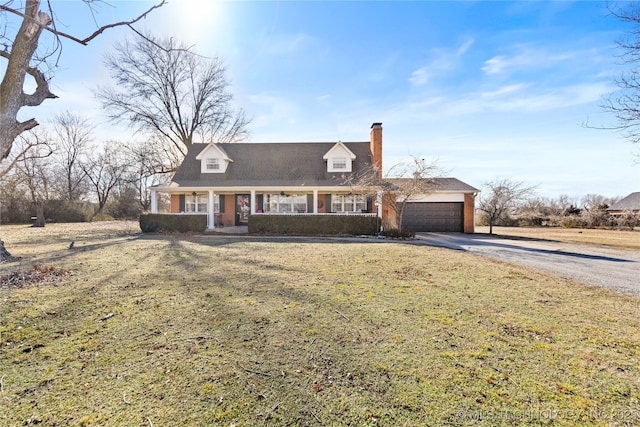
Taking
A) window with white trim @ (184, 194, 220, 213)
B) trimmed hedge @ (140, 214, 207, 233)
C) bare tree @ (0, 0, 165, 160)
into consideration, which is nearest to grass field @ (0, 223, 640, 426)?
bare tree @ (0, 0, 165, 160)

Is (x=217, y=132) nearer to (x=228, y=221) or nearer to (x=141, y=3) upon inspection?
(x=228, y=221)

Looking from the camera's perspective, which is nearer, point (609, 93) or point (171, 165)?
point (609, 93)

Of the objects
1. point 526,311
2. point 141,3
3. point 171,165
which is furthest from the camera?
point 171,165

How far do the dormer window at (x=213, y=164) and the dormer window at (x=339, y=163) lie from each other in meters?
8.50

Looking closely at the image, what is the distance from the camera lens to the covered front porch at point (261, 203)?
60.4 ft

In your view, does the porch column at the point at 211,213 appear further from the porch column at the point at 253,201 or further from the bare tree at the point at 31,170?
the bare tree at the point at 31,170

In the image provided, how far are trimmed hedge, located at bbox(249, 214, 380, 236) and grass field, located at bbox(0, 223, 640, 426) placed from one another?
9.95 metres

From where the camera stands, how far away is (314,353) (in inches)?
111

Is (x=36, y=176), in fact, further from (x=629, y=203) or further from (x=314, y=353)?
(x=629, y=203)

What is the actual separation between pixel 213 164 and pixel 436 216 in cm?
1653

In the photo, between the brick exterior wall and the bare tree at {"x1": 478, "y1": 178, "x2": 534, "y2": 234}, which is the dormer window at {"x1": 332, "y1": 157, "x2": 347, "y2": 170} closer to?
the brick exterior wall

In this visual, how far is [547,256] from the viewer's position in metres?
9.67

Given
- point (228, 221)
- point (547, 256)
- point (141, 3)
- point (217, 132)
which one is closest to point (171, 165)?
point (217, 132)

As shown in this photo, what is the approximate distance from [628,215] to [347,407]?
35.5 m
